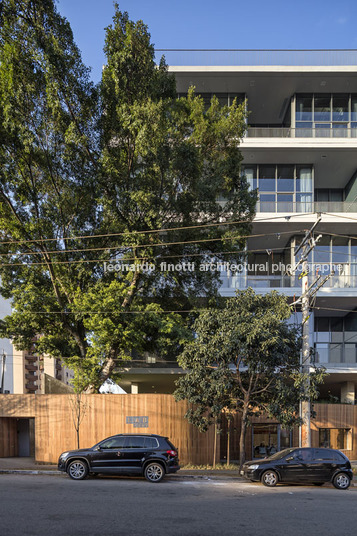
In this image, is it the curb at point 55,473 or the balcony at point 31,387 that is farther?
the balcony at point 31,387

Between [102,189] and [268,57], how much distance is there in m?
14.7

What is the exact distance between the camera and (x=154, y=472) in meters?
15.5

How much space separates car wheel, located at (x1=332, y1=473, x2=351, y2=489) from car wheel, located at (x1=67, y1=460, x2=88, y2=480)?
763 cm

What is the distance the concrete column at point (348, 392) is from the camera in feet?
94.6

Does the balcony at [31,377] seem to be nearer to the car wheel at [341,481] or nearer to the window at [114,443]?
the window at [114,443]

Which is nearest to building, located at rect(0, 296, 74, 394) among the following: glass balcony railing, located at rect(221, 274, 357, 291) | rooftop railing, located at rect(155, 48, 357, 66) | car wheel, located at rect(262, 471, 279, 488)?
glass balcony railing, located at rect(221, 274, 357, 291)

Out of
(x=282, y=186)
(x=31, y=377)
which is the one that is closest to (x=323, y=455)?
(x=282, y=186)

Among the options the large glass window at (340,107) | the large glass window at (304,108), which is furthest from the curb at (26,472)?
the large glass window at (340,107)

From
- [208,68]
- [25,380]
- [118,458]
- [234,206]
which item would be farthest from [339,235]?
[25,380]

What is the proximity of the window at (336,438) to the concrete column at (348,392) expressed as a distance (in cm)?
363

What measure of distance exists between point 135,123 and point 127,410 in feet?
39.5

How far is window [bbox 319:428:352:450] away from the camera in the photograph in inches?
993

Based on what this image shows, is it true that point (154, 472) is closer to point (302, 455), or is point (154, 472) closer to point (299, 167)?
point (302, 455)

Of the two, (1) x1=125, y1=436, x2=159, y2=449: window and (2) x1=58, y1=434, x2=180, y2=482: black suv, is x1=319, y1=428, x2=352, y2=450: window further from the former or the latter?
(1) x1=125, y1=436, x2=159, y2=449: window
